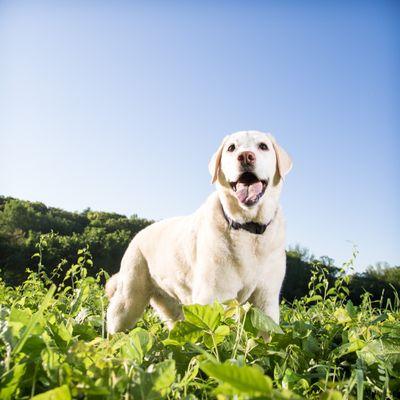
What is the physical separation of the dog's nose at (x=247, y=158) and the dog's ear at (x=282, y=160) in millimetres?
387

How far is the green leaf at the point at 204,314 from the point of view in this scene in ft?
3.32

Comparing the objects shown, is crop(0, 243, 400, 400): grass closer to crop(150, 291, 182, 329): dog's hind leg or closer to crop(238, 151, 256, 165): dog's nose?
crop(238, 151, 256, 165): dog's nose

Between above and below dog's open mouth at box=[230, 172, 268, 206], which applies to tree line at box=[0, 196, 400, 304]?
below

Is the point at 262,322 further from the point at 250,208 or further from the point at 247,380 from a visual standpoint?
the point at 250,208

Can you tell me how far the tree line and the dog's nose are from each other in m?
15.4

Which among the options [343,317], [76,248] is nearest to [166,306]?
[343,317]

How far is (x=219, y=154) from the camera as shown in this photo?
145 inches

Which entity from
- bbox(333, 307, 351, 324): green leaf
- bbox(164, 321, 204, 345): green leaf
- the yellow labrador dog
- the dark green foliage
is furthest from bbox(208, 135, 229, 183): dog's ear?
the dark green foliage

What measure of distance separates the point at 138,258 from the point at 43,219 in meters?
22.2

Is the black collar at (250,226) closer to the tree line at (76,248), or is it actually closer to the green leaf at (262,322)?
the green leaf at (262,322)

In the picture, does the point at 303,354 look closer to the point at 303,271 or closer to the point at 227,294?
the point at 227,294

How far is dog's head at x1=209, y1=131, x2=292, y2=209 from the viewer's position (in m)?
3.30

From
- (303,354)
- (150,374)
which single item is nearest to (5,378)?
(150,374)

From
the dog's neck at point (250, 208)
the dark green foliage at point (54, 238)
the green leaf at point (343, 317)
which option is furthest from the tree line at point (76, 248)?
the green leaf at point (343, 317)
